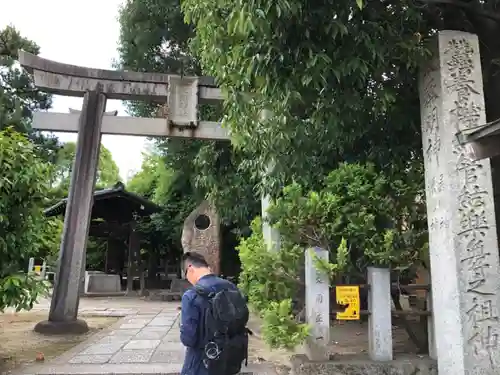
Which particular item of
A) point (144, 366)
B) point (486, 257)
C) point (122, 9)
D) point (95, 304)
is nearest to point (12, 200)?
point (144, 366)

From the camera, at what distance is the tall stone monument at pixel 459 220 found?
407cm

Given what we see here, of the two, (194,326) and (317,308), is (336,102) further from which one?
(194,326)

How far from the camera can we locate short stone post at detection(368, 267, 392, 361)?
15.8 feet

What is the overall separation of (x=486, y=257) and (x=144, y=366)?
13.2 feet

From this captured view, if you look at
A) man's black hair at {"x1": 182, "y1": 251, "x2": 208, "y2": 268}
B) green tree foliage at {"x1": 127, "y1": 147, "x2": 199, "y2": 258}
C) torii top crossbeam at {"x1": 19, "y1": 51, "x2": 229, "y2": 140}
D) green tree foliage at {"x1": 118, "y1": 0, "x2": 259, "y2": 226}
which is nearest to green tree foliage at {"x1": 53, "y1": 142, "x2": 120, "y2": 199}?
green tree foliage at {"x1": 127, "y1": 147, "x2": 199, "y2": 258}

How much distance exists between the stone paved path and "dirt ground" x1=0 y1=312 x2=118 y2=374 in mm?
289

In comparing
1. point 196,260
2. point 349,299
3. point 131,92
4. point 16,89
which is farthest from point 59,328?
point 16,89

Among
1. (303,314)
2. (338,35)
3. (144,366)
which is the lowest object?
(144,366)

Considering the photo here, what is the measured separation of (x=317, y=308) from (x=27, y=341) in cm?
520

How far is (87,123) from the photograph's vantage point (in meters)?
8.98

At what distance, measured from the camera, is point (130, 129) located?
9352 mm

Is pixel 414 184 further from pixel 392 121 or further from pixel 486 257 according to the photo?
pixel 486 257

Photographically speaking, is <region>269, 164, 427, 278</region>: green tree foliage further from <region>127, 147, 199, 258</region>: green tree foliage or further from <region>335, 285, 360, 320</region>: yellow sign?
<region>127, 147, 199, 258</region>: green tree foliage

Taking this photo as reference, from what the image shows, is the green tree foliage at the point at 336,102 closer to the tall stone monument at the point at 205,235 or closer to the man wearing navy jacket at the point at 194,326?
the man wearing navy jacket at the point at 194,326
